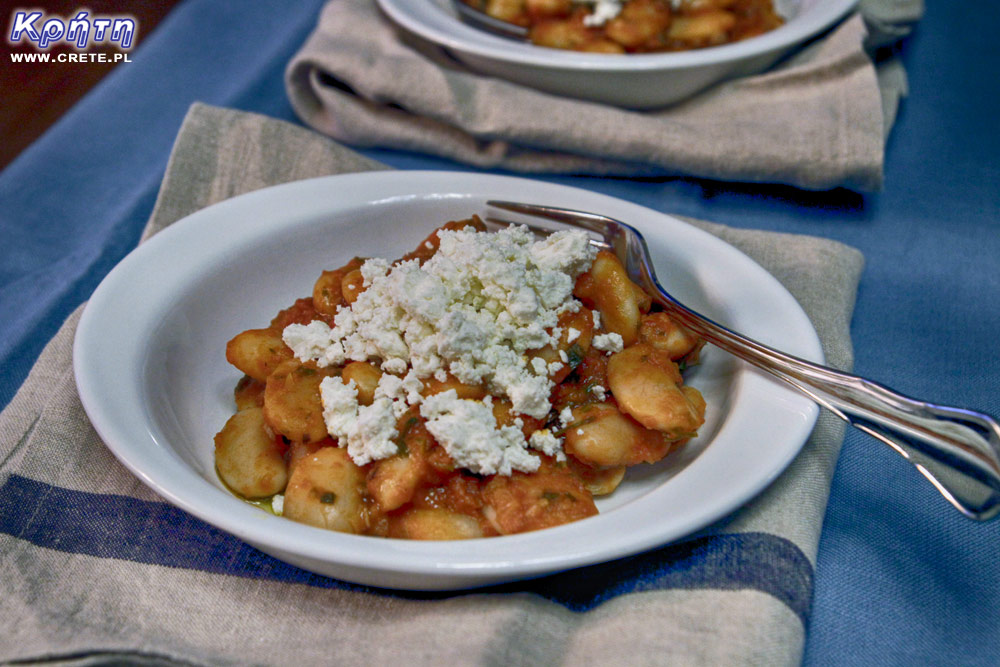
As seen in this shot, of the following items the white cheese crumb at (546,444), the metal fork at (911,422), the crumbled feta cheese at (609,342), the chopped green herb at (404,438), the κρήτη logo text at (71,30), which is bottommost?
the κρήτη logo text at (71,30)

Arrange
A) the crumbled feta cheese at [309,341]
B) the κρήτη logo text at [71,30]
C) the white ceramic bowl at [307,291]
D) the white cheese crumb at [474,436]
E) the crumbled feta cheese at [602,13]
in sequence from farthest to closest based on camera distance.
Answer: the κρήτη logo text at [71,30] < the crumbled feta cheese at [602,13] < the crumbled feta cheese at [309,341] < the white cheese crumb at [474,436] < the white ceramic bowl at [307,291]

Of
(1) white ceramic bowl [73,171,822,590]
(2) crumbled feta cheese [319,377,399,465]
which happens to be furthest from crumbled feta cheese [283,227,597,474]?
(1) white ceramic bowl [73,171,822,590]

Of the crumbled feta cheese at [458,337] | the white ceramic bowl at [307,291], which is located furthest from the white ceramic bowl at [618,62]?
the crumbled feta cheese at [458,337]

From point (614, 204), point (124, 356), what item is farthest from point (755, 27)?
point (124, 356)

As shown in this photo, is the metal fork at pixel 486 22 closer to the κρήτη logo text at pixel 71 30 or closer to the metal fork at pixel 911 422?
the κρήτη logo text at pixel 71 30

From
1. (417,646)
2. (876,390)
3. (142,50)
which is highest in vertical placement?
(876,390)

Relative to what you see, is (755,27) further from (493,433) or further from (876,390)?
(493,433)
